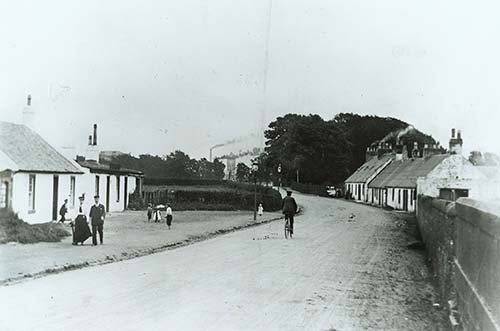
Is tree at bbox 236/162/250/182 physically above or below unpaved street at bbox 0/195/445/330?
above

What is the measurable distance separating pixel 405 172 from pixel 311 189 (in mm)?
24092

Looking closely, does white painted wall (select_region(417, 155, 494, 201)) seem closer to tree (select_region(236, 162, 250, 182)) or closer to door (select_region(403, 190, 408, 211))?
door (select_region(403, 190, 408, 211))

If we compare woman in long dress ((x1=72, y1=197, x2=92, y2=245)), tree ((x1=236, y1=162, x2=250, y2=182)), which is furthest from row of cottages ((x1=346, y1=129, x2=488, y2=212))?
woman in long dress ((x1=72, y1=197, x2=92, y2=245))

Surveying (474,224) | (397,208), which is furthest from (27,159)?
(397,208)

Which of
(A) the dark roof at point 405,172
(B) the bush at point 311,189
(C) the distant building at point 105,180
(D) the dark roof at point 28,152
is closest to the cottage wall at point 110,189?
(C) the distant building at point 105,180

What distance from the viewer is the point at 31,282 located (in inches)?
401

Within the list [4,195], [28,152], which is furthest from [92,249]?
[28,152]

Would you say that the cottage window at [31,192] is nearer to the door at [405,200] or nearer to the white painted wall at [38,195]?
the white painted wall at [38,195]

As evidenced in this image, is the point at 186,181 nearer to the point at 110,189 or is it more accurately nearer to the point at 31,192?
the point at 110,189

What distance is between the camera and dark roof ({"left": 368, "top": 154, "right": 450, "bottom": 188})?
47.1 meters

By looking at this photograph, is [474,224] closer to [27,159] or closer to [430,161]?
[27,159]

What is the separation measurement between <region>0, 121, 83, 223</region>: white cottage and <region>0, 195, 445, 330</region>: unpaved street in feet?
27.6

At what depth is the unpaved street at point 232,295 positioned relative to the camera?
7406mm

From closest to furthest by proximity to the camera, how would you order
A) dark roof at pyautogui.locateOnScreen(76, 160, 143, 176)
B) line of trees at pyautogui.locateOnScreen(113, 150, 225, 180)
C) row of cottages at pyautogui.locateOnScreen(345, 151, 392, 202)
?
dark roof at pyautogui.locateOnScreen(76, 160, 143, 176) → row of cottages at pyautogui.locateOnScreen(345, 151, 392, 202) → line of trees at pyautogui.locateOnScreen(113, 150, 225, 180)
